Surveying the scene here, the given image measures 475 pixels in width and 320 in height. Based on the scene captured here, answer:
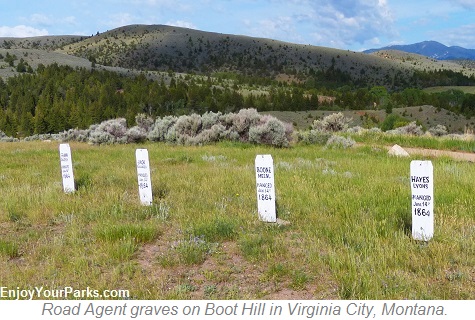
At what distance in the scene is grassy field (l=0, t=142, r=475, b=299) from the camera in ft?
15.0

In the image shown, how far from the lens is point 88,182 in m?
10.6

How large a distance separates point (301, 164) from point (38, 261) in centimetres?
846

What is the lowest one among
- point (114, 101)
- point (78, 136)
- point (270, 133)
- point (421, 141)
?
point (421, 141)

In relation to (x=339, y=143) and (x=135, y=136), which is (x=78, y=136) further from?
(x=339, y=143)

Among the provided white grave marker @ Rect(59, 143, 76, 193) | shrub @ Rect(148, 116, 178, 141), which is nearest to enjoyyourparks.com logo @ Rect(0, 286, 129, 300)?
white grave marker @ Rect(59, 143, 76, 193)

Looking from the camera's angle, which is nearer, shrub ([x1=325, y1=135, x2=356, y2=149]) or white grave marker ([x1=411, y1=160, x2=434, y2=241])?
white grave marker ([x1=411, y1=160, x2=434, y2=241])

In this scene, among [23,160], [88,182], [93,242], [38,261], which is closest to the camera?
[38,261]

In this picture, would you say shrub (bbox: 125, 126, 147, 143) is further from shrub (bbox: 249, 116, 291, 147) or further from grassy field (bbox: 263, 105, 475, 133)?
A: grassy field (bbox: 263, 105, 475, 133)

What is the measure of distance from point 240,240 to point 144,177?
311 cm

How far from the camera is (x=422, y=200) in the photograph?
5508mm

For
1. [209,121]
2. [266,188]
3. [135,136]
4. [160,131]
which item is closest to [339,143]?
[209,121]

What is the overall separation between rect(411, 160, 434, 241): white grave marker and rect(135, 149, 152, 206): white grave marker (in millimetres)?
4981
